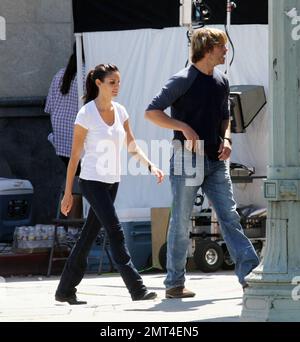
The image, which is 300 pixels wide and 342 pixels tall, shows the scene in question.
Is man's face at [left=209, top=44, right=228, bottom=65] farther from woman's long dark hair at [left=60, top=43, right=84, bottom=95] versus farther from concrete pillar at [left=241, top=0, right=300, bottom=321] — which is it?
woman's long dark hair at [left=60, top=43, right=84, bottom=95]

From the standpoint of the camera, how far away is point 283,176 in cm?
747

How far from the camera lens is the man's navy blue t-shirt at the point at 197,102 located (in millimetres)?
8820

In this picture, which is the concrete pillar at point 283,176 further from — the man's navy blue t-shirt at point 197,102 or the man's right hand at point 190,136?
the man's navy blue t-shirt at point 197,102

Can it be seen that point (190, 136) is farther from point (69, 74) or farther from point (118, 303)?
point (69, 74)

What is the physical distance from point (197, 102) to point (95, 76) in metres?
0.77

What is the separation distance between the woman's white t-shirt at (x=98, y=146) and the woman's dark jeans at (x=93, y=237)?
0.07 metres

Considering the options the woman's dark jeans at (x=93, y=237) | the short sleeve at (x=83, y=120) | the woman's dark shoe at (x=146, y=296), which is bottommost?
the woman's dark shoe at (x=146, y=296)

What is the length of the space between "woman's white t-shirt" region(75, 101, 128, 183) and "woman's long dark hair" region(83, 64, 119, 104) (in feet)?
0.53

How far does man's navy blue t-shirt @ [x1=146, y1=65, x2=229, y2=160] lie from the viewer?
28.9ft

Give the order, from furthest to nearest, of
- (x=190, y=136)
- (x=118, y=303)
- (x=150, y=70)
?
(x=150, y=70) < (x=118, y=303) < (x=190, y=136)

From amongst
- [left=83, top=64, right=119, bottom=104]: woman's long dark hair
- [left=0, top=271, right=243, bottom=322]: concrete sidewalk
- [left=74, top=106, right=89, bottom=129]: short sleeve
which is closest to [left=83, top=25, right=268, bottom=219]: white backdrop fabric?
[left=0, top=271, right=243, bottom=322]: concrete sidewalk

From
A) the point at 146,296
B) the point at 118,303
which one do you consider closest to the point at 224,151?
the point at 146,296

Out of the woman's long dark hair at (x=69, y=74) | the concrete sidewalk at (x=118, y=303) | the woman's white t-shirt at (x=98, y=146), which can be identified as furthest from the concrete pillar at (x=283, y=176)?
the woman's long dark hair at (x=69, y=74)
